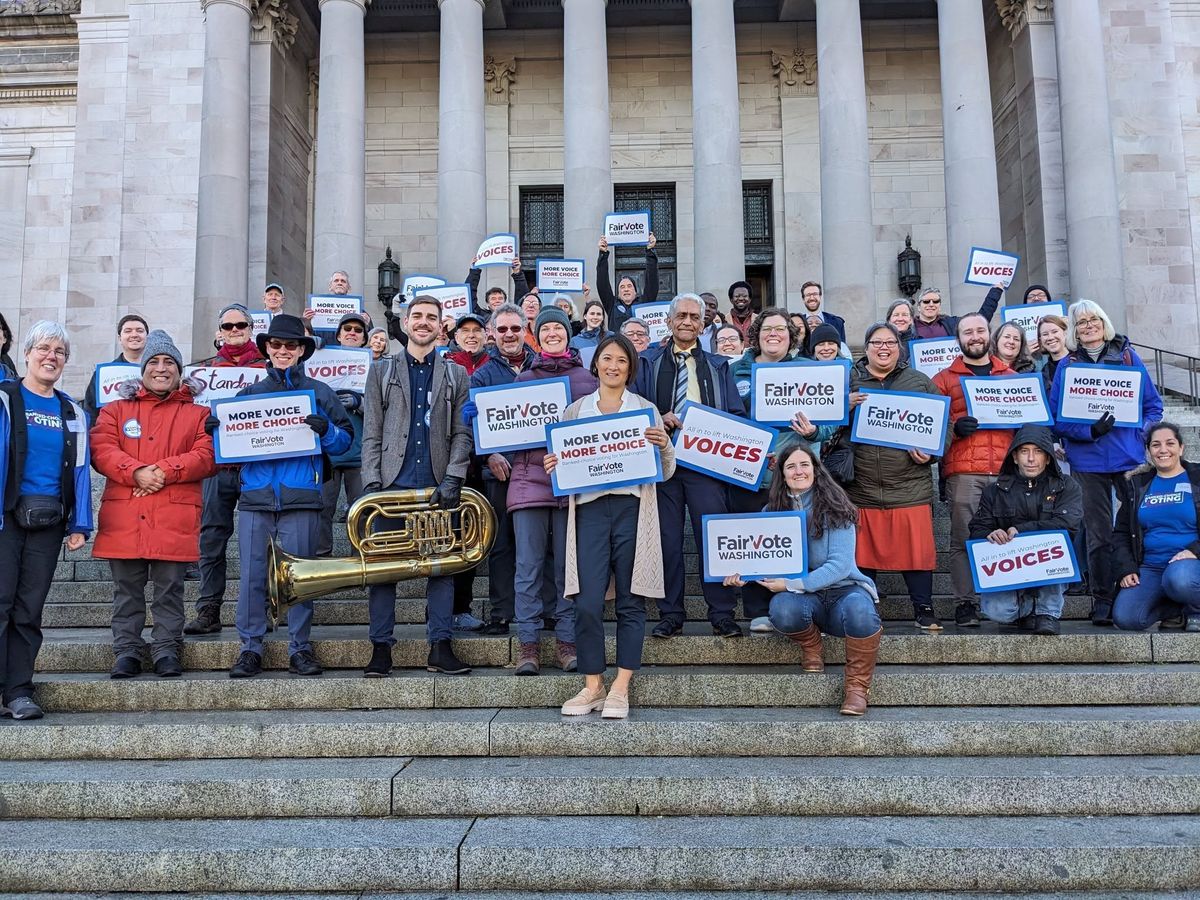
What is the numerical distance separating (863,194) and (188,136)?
1366 cm

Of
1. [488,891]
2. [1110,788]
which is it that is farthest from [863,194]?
[488,891]

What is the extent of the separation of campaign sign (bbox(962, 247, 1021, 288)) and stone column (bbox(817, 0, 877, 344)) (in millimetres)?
3930

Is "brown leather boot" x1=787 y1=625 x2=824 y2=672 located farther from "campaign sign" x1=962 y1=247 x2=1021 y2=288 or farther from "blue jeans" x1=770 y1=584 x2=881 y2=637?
"campaign sign" x1=962 y1=247 x2=1021 y2=288

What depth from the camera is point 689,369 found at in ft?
25.0

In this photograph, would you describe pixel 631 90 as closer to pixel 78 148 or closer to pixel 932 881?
pixel 78 148

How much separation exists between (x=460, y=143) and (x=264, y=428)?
39.5 feet

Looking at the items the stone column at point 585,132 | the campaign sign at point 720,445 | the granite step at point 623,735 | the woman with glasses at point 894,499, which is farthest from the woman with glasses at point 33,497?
the stone column at point 585,132

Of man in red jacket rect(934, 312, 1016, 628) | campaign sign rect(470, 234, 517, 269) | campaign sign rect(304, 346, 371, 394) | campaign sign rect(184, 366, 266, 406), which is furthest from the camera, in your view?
campaign sign rect(470, 234, 517, 269)

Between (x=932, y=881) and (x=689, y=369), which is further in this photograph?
(x=689, y=369)

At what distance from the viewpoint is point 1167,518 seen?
7770 mm

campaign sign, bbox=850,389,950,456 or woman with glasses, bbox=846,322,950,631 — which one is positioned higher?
campaign sign, bbox=850,389,950,456

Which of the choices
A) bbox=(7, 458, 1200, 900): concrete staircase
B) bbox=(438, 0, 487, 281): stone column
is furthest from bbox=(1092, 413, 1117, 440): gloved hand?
bbox=(438, 0, 487, 281): stone column

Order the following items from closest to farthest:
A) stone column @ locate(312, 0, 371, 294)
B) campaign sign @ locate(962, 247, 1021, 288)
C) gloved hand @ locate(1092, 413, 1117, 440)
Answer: gloved hand @ locate(1092, 413, 1117, 440) → campaign sign @ locate(962, 247, 1021, 288) → stone column @ locate(312, 0, 371, 294)

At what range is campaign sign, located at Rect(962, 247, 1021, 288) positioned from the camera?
41.2 feet
